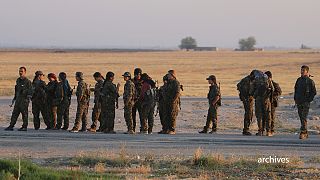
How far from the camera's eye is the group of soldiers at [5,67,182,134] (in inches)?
727

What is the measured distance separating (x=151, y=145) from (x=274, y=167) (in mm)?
4072

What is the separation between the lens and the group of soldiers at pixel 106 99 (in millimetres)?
18453

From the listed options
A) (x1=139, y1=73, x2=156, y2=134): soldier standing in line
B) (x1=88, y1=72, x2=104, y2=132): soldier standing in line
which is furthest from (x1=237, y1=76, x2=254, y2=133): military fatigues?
(x1=88, y1=72, x2=104, y2=132): soldier standing in line

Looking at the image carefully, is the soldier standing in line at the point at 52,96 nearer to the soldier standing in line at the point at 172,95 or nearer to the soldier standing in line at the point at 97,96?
the soldier standing in line at the point at 97,96

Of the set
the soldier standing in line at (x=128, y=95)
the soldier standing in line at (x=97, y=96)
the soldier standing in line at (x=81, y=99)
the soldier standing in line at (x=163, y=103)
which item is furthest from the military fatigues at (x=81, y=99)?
the soldier standing in line at (x=163, y=103)

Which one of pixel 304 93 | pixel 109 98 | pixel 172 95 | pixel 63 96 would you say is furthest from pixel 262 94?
pixel 63 96

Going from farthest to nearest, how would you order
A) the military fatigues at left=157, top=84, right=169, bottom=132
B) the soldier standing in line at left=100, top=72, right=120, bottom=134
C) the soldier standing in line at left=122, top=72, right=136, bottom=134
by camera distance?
the military fatigues at left=157, top=84, right=169, bottom=132, the soldier standing in line at left=100, top=72, right=120, bottom=134, the soldier standing in line at left=122, top=72, right=136, bottom=134

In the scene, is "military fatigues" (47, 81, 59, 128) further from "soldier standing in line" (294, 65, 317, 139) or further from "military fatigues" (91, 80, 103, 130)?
"soldier standing in line" (294, 65, 317, 139)

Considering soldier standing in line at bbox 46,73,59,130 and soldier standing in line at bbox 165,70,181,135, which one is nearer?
soldier standing in line at bbox 165,70,181,135

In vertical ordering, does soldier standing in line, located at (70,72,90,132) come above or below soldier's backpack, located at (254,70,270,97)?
below

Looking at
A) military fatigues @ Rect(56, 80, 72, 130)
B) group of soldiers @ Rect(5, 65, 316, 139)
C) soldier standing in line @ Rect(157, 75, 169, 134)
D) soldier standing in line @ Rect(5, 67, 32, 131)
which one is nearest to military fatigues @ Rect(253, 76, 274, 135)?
group of soldiers @ Rect(5, 65, 316, 139)

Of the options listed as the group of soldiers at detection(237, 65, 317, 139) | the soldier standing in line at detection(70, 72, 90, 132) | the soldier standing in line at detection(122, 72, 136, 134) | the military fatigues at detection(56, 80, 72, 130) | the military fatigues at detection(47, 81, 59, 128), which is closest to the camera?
the group of soldiers at detection(237, 65, 317, 139)

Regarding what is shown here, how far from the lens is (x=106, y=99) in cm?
1845

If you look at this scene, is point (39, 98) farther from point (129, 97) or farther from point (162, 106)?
point (162, 106)
